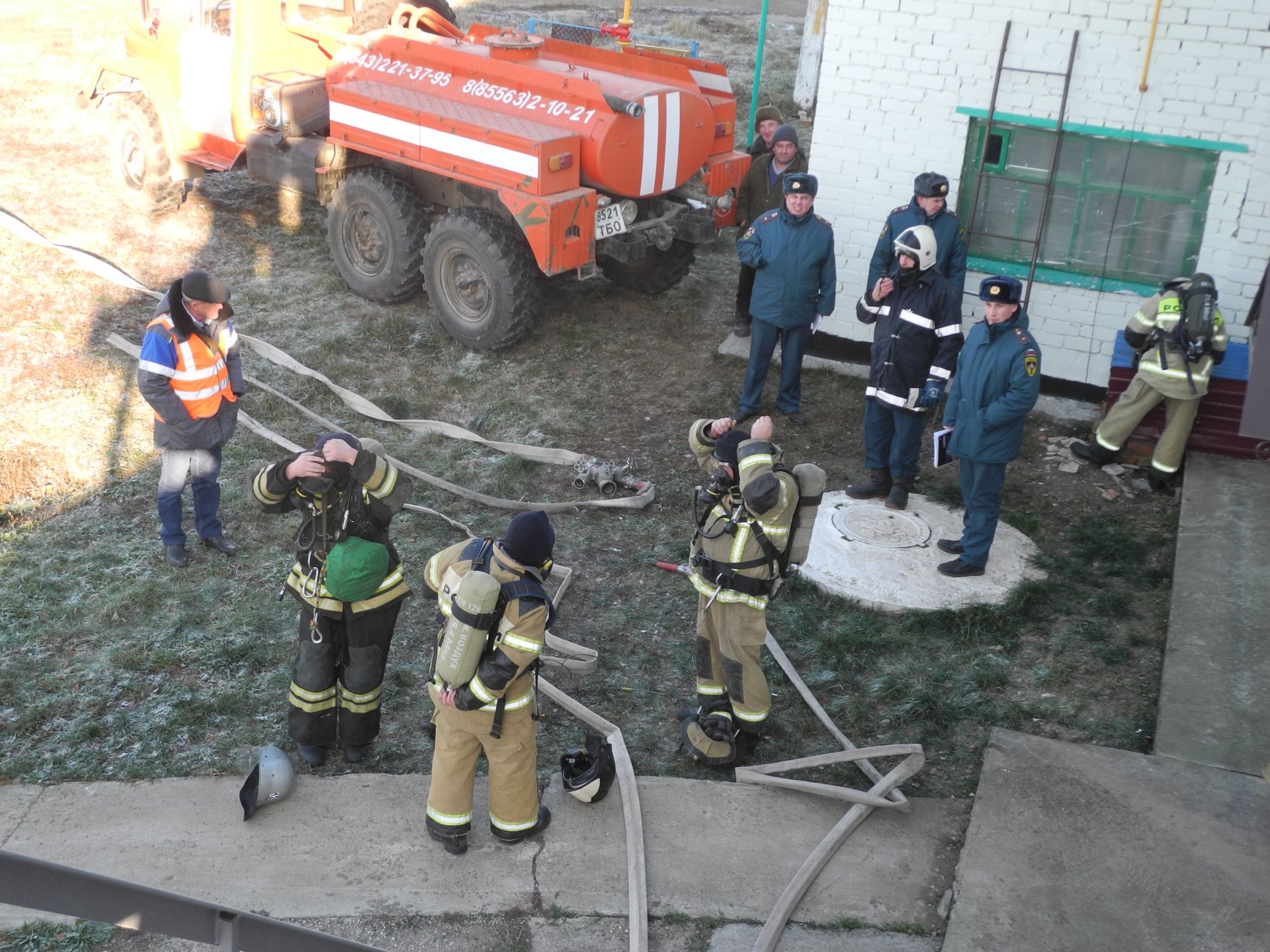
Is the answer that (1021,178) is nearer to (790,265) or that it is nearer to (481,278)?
(790,265)

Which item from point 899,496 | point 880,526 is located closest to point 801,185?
point 899,496

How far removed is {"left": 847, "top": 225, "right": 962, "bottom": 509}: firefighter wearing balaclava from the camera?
6.46m

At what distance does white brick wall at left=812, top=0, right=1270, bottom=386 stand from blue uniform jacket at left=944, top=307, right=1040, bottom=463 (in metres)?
2.45

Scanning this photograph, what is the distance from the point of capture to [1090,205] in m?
7.86

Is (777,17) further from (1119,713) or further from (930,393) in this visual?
(1119,713)

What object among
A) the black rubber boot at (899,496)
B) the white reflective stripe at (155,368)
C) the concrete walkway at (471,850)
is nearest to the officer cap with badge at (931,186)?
the black rubber boot at (899,496)

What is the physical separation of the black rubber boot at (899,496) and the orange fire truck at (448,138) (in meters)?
2.73

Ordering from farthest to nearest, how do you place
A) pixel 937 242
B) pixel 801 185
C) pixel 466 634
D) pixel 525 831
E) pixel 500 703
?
pixel 801 185, pixel 937 242, pixel 525 831, pixel 500 703, pixel 466 634

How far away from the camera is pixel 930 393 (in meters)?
6.45

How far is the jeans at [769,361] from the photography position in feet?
25.6

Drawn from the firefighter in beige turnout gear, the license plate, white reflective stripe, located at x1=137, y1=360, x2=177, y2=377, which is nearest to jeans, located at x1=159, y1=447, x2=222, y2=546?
white reflective stripe, located at x1=137, y1=360, x2=177, y2=377

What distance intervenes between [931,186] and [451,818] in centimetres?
488

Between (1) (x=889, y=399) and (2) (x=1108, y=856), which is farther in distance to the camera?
(1) (x=889, y=399)

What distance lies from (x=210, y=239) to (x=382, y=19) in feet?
8.53
